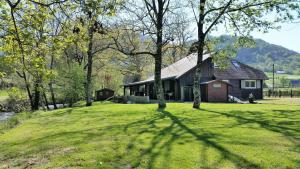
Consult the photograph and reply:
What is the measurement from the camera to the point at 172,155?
26.0 feet

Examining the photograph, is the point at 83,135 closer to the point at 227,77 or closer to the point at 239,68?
the point at 227,77

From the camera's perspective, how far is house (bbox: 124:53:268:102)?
118 ft

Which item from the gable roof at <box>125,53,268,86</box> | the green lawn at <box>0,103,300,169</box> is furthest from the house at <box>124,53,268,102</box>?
the green lawn at <box>0,103,300,169</box>

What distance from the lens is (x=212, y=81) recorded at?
35750 millimetres

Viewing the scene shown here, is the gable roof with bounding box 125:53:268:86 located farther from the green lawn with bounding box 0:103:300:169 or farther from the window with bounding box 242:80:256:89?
the green lawn with bounding box 0:103:300:169

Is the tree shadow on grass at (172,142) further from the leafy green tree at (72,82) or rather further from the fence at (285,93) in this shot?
the fence at (285,93)

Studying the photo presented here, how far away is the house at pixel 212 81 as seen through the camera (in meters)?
36.0

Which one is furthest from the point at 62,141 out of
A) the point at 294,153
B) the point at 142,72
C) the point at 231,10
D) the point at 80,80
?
the point at 142,72

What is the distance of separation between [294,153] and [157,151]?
3.46m

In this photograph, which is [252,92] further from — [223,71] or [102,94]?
[102,94]

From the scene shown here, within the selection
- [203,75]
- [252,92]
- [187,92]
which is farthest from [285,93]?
[187,92]

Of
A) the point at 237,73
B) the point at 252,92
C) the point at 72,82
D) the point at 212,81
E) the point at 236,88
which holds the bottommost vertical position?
the point at 252,92

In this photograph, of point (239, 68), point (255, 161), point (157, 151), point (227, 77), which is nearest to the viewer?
point (255, 161)

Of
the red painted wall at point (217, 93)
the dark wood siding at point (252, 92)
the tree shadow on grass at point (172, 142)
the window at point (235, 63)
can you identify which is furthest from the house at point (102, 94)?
the tree shadow on grass at point (172, 142)
